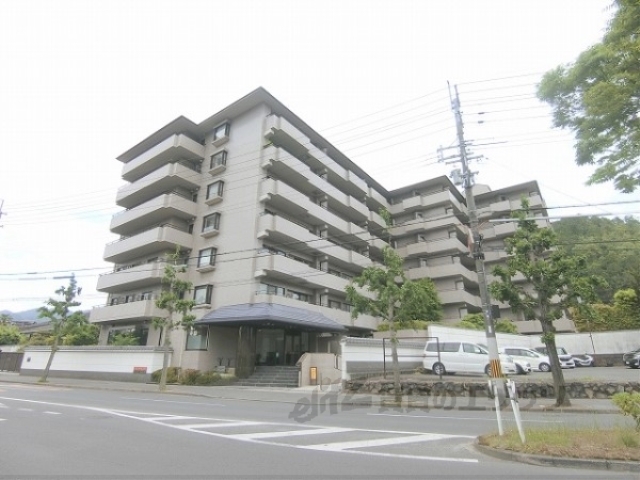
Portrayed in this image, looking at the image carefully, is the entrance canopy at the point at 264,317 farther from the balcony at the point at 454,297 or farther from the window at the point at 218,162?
the balcony at the point at 454,297

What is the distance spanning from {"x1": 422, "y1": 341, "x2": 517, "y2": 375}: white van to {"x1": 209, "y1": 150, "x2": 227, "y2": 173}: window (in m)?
20.7

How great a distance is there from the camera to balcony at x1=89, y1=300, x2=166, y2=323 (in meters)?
28.4

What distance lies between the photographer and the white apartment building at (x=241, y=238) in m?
26.2

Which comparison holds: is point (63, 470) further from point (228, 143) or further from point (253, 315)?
point (228, 143)

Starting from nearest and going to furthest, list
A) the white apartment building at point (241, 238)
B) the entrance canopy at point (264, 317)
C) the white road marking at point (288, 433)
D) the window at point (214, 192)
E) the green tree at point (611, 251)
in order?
1. the white road marking at point (288, 433)
2. the entrance canopy at point (264, 317)
3. the white apartment building at point (241, 238)
4. the window at point (214, 192)
5. the green tree at point (611, 251)

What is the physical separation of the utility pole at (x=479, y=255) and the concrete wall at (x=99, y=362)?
68.7 feet

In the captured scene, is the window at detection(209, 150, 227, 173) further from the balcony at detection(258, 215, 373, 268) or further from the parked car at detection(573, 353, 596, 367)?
the parked car at detection(573, 353, 596, 367)

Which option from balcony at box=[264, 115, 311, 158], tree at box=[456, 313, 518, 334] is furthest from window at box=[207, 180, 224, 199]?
tree at box=[456, 313, 518, 334]

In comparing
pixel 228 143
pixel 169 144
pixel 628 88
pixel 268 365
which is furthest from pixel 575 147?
pixel 169 144

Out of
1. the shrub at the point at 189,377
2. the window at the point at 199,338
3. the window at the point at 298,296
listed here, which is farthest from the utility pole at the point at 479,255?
the window at the point at 199,338

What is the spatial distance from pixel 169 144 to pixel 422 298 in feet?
83.3

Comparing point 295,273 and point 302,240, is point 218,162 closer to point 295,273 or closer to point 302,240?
point 302,240

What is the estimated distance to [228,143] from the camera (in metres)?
32.5

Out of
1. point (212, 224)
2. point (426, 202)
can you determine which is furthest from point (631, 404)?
point (426, 202)
